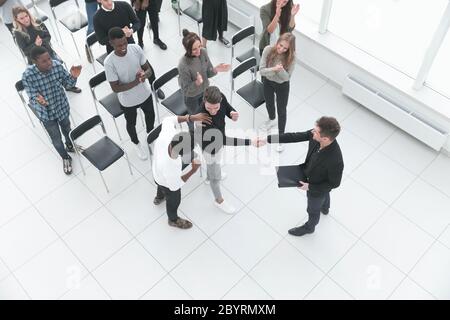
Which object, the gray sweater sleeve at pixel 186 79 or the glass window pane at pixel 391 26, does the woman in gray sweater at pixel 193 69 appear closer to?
the gray sweater sleeve at pixel 186 79

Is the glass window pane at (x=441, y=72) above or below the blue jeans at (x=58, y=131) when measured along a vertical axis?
above

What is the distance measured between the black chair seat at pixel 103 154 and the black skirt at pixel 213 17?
2.25 metres

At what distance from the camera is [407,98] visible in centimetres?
541

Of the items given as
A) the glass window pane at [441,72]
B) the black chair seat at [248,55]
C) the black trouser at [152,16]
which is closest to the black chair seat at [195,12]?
the black trouser at [152,16]

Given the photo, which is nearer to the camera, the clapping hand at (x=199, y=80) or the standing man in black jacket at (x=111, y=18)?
the clapping hand at (x=199, y=80)

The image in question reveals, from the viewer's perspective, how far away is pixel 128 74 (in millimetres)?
4719

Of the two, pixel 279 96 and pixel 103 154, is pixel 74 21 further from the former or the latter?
pixel 279 96

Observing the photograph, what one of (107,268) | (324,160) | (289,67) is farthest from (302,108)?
(107,268)

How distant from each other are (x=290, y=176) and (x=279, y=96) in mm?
1206

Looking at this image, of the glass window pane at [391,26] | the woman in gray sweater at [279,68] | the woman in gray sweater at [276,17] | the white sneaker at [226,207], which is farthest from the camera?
the glass window pane at [391,26]

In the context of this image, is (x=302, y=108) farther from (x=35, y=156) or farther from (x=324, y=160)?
(x=35, y=156)

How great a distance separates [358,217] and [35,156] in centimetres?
391

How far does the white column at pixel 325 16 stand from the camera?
5.78 m

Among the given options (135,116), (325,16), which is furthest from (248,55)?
(135,116)
